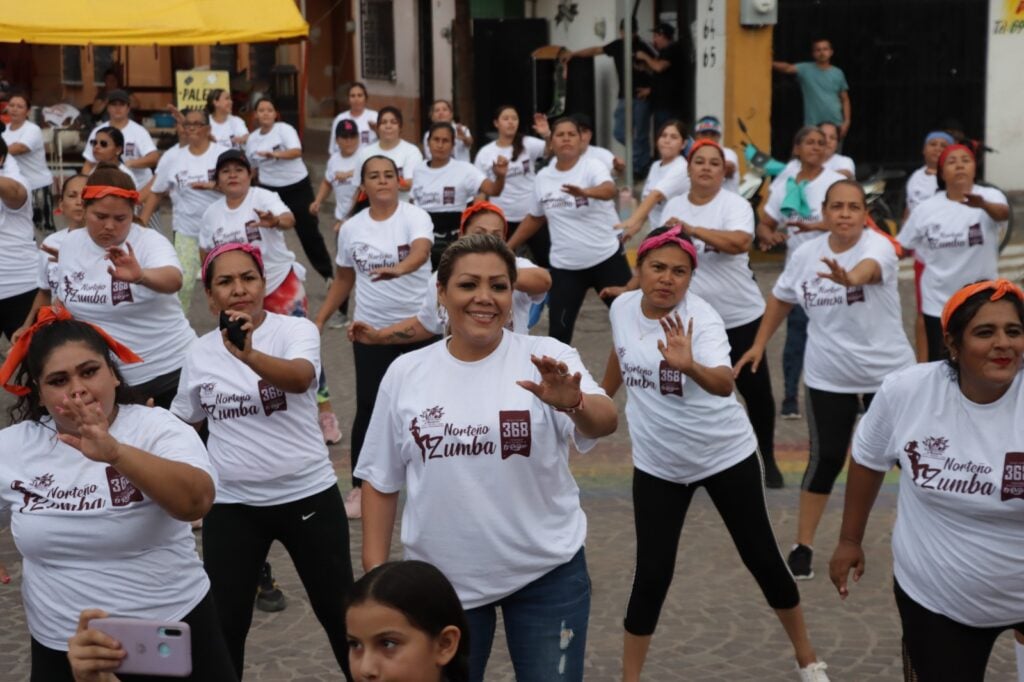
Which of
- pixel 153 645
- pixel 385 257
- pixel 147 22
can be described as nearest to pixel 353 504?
pixel 385 257

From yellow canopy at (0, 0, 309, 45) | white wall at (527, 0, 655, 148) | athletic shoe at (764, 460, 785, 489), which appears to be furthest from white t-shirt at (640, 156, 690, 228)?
white wall at (527, 0, 655, 148)

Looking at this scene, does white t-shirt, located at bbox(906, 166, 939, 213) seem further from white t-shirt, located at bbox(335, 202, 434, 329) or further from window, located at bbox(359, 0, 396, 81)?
window, located at bbox(359, 0, 396, 81)

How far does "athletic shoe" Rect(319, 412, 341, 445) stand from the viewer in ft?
32.8

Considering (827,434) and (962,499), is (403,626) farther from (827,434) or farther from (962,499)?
(827,434)

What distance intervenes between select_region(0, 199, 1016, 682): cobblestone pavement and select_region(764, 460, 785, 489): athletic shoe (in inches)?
2.3

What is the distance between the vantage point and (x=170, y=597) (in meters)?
4.34

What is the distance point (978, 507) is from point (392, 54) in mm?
25340

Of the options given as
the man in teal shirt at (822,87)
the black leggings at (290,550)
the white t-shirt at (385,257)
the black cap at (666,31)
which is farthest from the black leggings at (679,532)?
the black cap at (666,31)

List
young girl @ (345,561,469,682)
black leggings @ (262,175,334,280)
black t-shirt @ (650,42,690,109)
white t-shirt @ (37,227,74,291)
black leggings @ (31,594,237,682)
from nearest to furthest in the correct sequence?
young girl @ (345,561,469,682) < black leggings @ (31,594,237,682) < white t-shirt @ (37,227,74,291) < black leggings @ (262,175,334,280) < black t-shirt @ (650,42,690,109)

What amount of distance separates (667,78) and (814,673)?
14907 millimetres

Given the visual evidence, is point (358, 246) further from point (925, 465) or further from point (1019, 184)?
point (1019, 184)

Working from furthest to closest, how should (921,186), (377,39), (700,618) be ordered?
(377,39), (921,186), (700,618)

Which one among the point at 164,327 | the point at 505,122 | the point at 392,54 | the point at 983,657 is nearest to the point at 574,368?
the point at 983,657

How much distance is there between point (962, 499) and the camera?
14.7 feet
